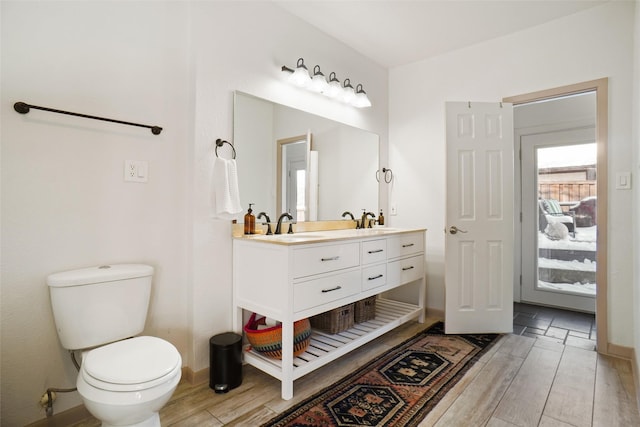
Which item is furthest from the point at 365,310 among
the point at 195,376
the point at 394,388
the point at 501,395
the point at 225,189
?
the point at 225,189

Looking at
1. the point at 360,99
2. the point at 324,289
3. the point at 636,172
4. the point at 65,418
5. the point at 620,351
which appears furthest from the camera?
the point at 360,99

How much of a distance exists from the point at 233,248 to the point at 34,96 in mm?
1232

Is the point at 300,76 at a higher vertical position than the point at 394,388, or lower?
higher

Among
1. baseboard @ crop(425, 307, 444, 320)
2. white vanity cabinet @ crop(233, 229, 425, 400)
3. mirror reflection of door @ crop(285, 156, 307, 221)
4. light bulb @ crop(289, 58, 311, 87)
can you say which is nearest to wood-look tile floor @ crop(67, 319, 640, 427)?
white vanity cabinet @ crop(233, 229, 425, 400)

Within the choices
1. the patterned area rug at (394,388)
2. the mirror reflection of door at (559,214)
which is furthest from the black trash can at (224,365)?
the mirror reflection of door at (559,214)

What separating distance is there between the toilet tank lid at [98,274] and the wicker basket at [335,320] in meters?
1.23

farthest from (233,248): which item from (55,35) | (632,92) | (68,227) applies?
(632,92)

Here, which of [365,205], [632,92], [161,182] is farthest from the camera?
[365,205]

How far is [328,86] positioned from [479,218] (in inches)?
66.3

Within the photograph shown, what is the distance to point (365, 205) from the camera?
3.28 metres

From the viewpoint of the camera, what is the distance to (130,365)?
4.27 feet

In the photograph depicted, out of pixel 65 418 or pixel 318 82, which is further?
pixel 318 82

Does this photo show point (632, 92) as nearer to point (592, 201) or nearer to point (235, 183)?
point (592, 201)

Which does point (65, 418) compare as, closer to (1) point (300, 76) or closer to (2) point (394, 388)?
(2) point (394, 388)
